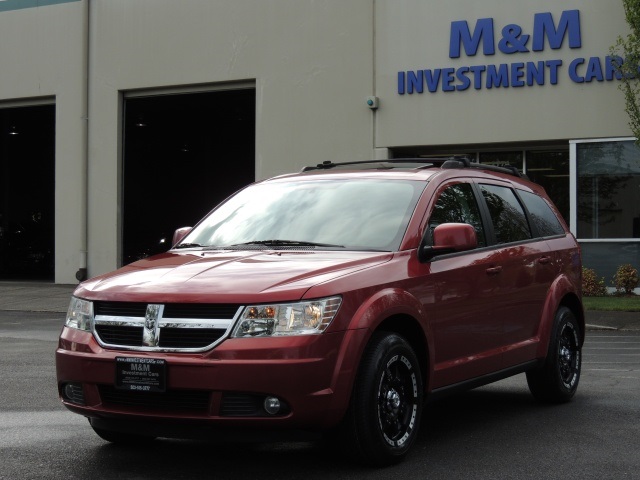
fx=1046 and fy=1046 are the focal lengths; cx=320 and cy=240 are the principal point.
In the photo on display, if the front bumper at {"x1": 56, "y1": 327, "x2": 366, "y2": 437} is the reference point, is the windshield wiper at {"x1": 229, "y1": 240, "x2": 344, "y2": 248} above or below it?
above

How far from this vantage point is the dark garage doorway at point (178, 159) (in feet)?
96.7

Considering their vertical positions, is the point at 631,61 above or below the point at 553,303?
above

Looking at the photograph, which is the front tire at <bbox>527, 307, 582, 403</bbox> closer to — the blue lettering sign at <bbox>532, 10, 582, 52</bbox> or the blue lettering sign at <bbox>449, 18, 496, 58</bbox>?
the blue lettering sign at <bbox>532, 10, 582, 52</bbox>

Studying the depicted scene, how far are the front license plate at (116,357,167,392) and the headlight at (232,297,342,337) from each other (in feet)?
1.45

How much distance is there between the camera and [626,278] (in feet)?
65.8

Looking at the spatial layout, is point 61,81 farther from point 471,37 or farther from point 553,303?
point 553,303

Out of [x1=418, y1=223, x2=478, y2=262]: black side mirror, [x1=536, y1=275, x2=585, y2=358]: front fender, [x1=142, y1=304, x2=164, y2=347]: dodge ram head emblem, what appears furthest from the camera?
[x1=536, y1=275, x2=585, y2=358]: front fender

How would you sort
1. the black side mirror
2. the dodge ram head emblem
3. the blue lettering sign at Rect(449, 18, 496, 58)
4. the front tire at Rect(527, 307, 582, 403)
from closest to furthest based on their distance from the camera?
the dodge ram head emblem, the black side mirror, the front tire at Rect(527, 307, 582, 403), the blue lettering sign at Rect(449, 18, 496, 58)

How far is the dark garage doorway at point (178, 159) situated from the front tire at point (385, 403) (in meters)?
20.3

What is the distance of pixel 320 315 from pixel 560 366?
11.3 ft

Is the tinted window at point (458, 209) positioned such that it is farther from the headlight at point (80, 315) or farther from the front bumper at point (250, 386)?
the headlight at point (80, 315)

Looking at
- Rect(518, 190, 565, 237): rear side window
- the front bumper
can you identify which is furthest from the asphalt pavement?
the front bumper

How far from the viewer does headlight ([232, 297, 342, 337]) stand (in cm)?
548

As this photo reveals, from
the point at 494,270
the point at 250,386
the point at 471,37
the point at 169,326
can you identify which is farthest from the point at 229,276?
the point at 471,37
